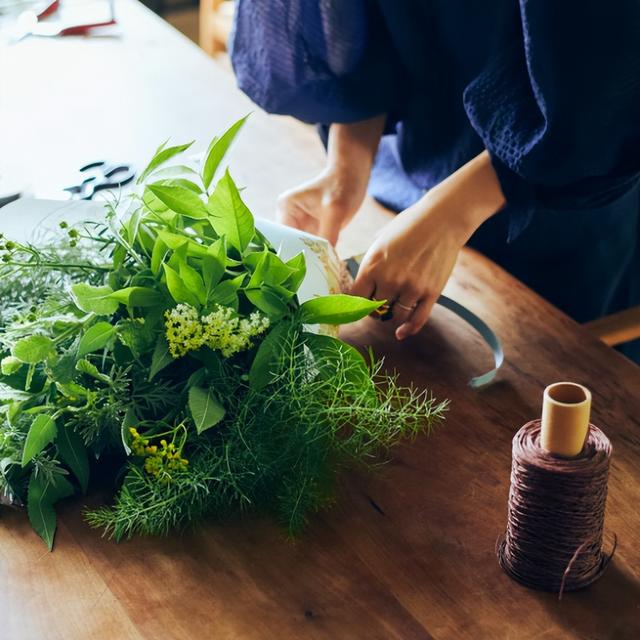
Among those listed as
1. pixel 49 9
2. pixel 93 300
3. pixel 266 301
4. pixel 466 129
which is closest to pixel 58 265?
pixel 93 300

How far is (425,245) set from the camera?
0.96 m

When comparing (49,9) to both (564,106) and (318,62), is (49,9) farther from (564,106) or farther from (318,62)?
(564,106)

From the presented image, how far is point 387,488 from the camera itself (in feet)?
2.67

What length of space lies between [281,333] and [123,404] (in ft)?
0.44

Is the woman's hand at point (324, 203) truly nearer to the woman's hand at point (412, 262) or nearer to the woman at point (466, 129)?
the woman at point (466, 129)

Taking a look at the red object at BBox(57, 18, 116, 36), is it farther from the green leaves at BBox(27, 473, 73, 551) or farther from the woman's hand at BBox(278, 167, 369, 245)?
the green leaves at BBox(27, 473, 73, 551)

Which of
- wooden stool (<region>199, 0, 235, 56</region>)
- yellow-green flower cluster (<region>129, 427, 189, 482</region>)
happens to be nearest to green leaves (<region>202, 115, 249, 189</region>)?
yellow-green flower cluster (<region>129, 427, 189, 482</region>)

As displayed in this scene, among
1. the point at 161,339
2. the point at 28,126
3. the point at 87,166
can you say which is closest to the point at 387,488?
the point at 161,339

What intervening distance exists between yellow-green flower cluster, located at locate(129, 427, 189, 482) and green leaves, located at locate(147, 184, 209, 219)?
0.17m

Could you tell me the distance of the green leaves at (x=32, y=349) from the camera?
2.39 ft

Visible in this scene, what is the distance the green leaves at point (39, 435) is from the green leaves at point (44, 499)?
3cm

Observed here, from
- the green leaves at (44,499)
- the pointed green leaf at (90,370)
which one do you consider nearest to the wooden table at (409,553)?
the green leaves at (44,499)

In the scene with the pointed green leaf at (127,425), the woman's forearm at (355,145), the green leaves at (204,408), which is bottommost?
the woman's forearm at (355,145)

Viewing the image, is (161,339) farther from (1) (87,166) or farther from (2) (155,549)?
(1) (87,166)
